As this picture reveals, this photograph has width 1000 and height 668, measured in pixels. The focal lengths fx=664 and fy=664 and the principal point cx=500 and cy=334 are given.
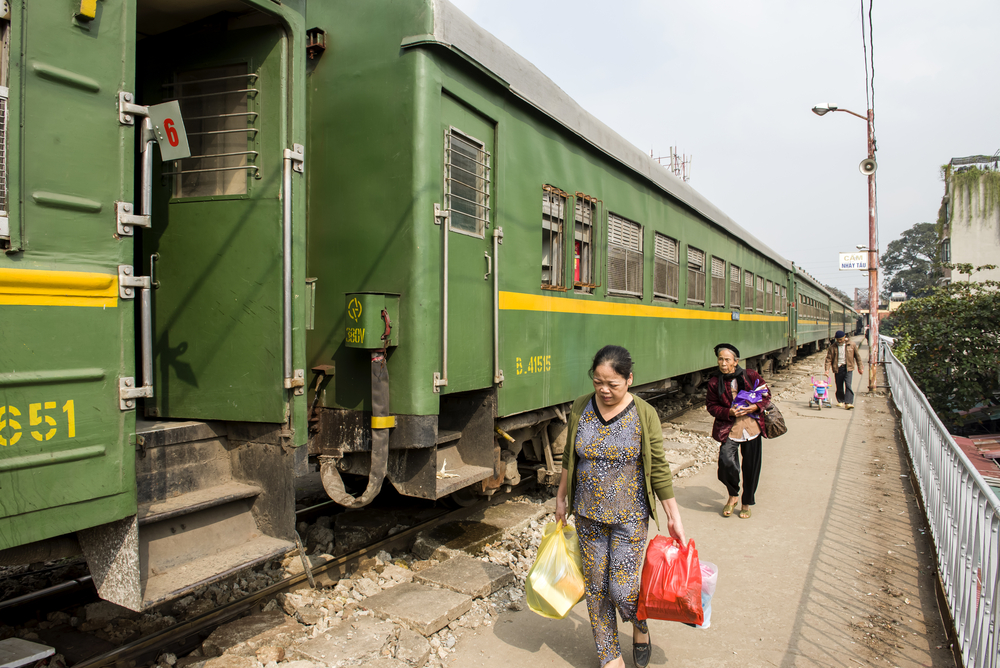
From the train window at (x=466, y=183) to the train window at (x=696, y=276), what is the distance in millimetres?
5665

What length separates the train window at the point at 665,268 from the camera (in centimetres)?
815

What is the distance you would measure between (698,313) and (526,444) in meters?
5.05

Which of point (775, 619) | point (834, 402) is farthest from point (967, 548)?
point (834, 402)

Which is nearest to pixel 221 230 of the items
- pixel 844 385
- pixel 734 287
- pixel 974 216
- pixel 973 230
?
pixel 734 287

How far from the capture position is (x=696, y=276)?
1009cm

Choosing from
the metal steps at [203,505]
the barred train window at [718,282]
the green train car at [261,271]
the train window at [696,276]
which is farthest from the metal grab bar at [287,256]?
the barred train window at [718,282]

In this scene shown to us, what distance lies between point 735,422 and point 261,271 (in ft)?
13.7

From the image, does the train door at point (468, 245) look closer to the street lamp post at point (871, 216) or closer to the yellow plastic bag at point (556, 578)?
the yellow plastic bag at point (556, 578)

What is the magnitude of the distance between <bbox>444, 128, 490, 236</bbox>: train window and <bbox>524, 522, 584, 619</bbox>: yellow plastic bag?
2.15 m

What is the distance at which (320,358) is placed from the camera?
4.36 m

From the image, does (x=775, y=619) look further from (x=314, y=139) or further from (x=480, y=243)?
(x=314, y=139)

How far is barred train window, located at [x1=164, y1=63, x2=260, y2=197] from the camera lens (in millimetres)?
3629

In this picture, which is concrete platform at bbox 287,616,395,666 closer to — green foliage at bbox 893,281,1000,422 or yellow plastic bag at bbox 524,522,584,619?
yellow plastic bag at bbox 524,522,584,619

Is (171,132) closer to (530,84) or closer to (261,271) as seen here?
(261,271)
